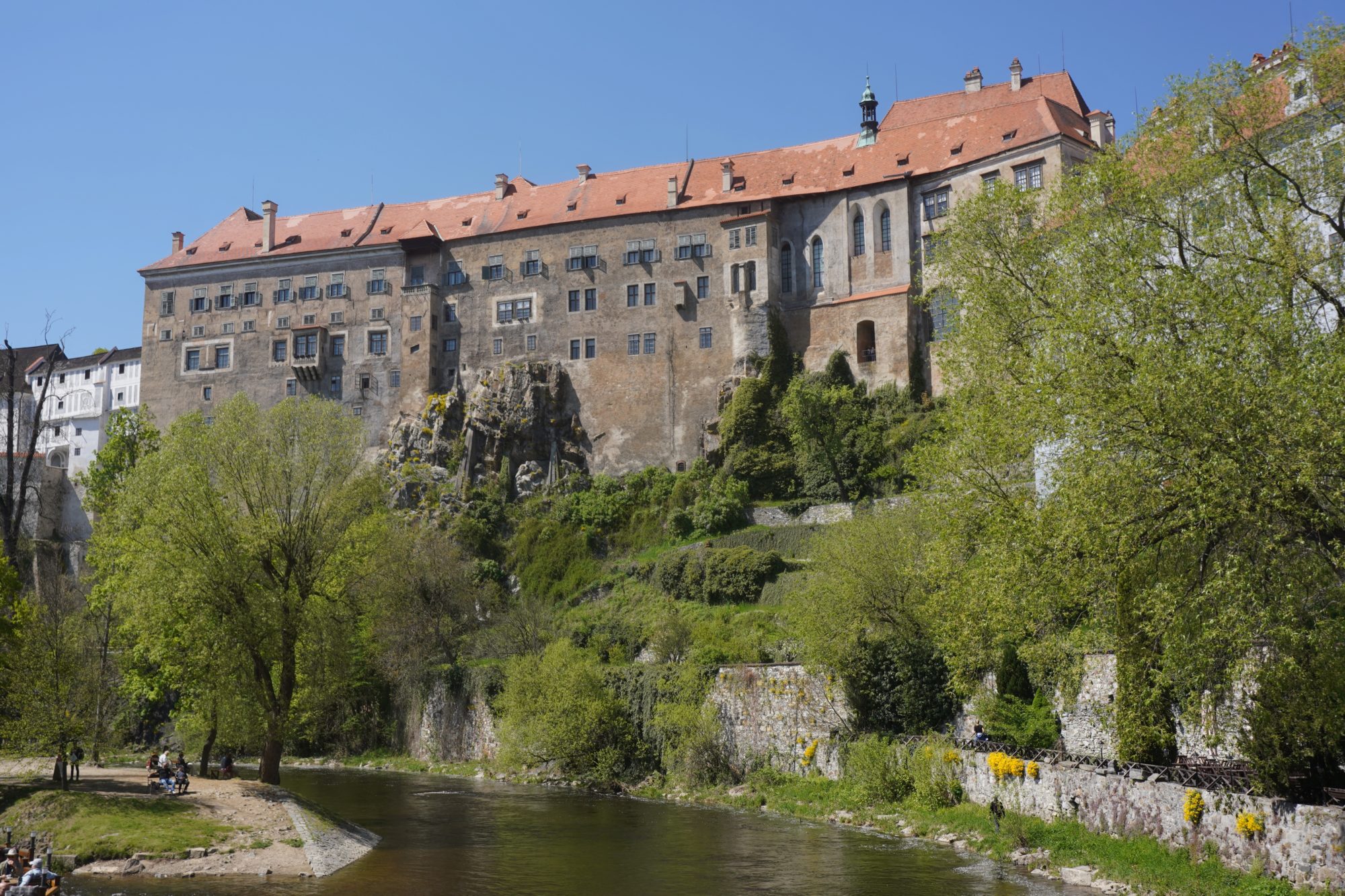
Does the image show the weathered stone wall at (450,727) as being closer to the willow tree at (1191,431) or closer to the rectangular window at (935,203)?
the willow tree at (1191,431)

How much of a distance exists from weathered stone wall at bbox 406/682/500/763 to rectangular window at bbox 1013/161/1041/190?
34.0m

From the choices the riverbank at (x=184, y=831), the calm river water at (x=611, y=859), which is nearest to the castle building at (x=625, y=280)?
the calm river water at (x=611, y=859)

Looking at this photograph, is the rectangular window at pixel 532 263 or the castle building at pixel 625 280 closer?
the castle building at pixel 625 280

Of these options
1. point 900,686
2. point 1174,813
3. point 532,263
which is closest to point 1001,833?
point 1174,813

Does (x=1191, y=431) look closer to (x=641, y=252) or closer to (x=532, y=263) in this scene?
(x=641, y=252)

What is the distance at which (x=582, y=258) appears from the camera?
70.1 metres

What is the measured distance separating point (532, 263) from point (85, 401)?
1555 inches

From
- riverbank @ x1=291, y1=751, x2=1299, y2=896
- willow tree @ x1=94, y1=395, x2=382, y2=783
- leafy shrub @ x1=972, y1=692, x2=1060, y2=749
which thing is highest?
willow tree @ x1=94, y1=395, x2=382, y2=783

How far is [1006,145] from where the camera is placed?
2343 inches

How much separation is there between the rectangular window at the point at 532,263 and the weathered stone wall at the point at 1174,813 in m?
48.4

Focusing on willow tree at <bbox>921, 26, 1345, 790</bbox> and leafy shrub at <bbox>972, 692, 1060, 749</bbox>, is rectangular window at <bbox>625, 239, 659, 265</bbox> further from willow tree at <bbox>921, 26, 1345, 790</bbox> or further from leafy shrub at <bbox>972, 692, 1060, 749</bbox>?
willow tree at <bbox>921, 26, 1345, 790</bbox>

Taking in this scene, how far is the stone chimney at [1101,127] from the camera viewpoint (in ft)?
196

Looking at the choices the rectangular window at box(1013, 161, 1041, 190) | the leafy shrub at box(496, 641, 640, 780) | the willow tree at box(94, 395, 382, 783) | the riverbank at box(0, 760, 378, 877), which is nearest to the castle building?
the rectangular window at box(1013, 161, 1041, 190)

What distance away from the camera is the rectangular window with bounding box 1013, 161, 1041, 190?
189 feet
